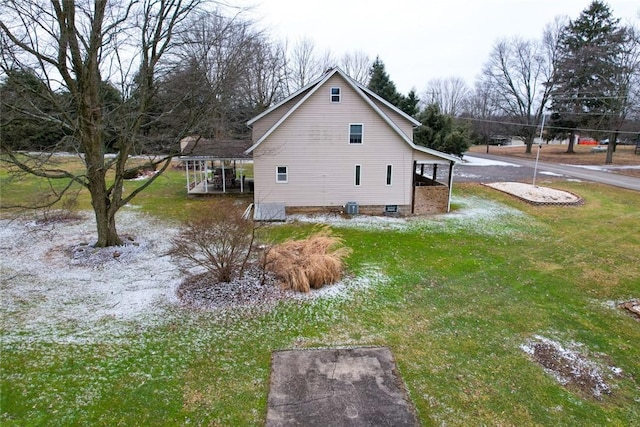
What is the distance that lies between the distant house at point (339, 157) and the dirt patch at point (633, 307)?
31.8ft

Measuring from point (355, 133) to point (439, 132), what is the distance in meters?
16.8

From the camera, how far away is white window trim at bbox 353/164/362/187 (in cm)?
1809

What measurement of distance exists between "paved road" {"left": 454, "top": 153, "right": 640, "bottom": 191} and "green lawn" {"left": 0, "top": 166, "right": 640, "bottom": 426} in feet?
53.8

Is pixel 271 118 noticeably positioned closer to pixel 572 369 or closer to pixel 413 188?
pixel 413 188

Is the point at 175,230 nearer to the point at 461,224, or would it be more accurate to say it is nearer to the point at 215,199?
the point at 215,199

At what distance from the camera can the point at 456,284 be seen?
34.4 feet

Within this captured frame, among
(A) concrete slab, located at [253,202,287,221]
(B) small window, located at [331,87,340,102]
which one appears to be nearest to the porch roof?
(A) concrete slab, located at [253,202,287,221]

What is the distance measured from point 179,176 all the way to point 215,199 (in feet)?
32.8

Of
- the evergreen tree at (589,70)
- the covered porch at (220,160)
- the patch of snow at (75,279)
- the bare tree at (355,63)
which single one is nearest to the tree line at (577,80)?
the evergreen tree at (589,70)

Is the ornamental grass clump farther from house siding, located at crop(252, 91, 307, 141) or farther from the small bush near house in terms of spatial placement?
house siding, located at crop(252, 91, 307, 141)

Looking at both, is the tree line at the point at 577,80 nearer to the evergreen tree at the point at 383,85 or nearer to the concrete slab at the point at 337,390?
the evergreen tree at the point at 383,85

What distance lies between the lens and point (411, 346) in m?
7.48

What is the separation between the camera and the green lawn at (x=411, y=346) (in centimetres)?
575

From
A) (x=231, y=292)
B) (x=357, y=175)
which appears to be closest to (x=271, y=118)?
(x=357, y=175)
